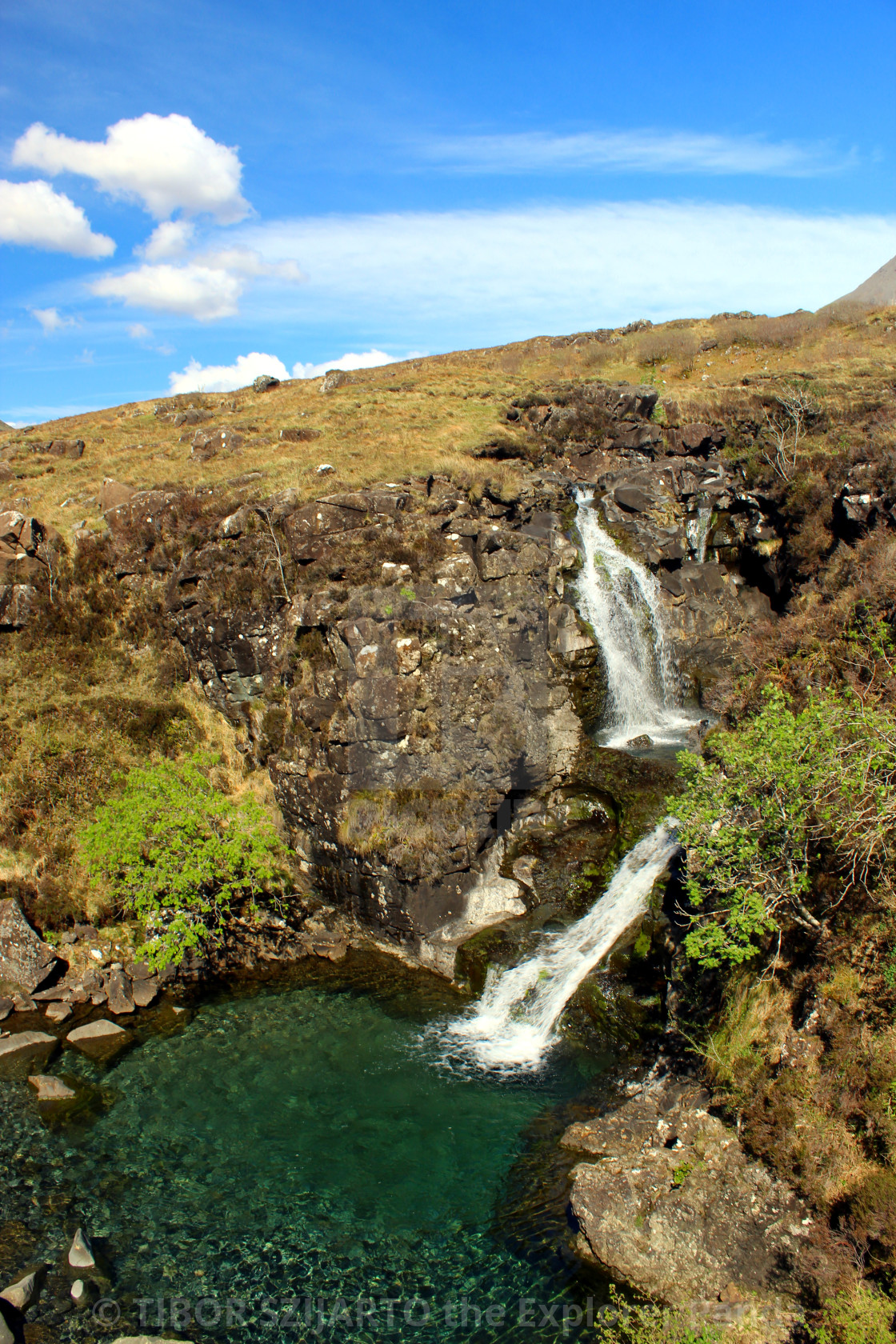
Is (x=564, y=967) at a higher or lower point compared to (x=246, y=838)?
lower

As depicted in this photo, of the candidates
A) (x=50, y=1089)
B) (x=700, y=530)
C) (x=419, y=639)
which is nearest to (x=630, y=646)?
(x=700, y=530)

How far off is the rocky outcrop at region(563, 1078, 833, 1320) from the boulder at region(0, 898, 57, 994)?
14.0 m

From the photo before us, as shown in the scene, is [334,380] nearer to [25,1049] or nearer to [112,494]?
[112,494]

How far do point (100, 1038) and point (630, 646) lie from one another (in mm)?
20119

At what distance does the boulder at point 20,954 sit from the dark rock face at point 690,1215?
1417cm

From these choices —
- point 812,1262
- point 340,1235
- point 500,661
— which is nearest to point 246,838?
point 500,661

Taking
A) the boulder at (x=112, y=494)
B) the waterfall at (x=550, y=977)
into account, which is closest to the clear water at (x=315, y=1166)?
the waterfall at (x=550, y=977)

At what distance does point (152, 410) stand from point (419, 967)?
150ft

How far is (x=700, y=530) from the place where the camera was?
30641mm

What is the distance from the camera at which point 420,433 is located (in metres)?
36.6

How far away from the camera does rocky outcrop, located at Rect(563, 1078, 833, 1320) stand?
9.78 metres

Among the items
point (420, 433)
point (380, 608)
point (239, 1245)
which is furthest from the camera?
point (420, 433)

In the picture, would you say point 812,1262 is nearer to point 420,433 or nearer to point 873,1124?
point 873,1124

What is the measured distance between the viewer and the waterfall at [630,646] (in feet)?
81.4
